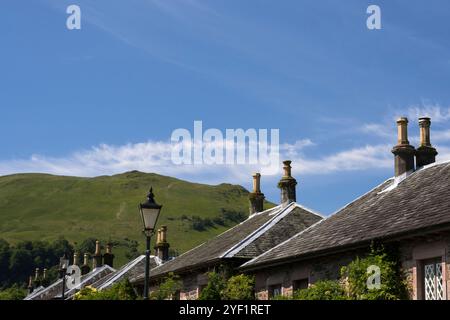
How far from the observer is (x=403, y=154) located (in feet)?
86.1

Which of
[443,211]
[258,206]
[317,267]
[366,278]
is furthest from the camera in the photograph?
[258,206]

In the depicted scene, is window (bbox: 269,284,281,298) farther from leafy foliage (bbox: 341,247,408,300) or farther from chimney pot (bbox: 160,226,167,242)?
chimney pot (bbox: 160,226,167,242)

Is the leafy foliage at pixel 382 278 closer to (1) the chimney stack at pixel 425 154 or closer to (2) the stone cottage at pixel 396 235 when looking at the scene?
(2) the stone cottage at pixel 396 235

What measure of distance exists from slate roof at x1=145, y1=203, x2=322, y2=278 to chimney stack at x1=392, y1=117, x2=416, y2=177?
247 inches

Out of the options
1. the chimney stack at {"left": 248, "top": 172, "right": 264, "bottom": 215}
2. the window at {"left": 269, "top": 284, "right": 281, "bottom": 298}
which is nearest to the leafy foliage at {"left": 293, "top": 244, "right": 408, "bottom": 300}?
the window at {"left": 269, "top": 284, "right": 281, "bottom": 298}

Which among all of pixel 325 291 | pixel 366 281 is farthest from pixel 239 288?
pixel 366 281

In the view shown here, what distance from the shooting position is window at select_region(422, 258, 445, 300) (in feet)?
61.6

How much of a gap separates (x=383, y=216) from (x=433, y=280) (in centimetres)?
356
